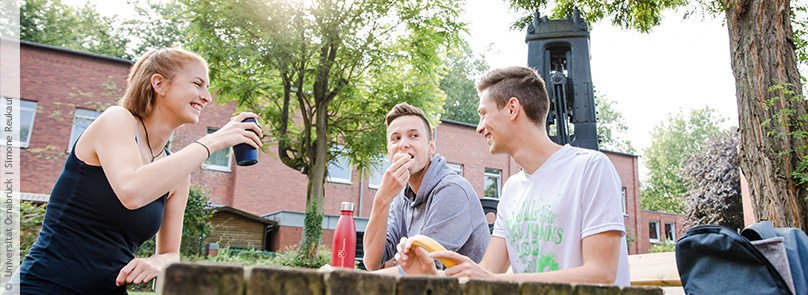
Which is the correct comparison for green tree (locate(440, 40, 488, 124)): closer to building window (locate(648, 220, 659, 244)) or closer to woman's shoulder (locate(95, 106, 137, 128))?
building window (locate(648, 220, 659, 244))

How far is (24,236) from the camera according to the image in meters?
10.8

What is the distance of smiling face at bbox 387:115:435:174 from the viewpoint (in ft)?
9.70

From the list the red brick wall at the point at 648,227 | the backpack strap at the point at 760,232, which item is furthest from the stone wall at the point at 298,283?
the red brick wall at the point at 648,227

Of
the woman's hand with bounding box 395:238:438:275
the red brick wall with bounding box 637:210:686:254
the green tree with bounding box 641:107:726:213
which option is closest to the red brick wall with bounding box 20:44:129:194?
the woman's hand with bounding box 395:238:438:275

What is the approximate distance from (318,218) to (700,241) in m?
13.4

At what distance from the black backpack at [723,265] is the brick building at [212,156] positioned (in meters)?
14.3

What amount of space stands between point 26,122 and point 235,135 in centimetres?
2234

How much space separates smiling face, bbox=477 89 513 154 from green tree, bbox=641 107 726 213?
49.7m

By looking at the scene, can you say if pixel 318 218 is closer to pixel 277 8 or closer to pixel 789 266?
pixel 277 8

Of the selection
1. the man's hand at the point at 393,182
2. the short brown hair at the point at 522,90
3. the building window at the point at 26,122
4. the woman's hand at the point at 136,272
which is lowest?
the woman's hand at the point at 136,272

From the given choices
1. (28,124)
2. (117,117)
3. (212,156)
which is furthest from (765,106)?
(28,124)

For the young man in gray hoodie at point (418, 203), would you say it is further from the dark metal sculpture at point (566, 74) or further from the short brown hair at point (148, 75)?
the dark metal sculpture at point (566, 74)

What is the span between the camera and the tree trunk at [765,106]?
4.83m

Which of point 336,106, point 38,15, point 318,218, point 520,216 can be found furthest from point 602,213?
point 38,15
